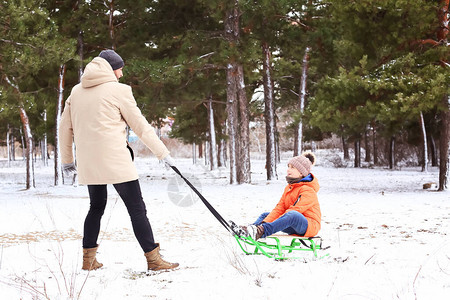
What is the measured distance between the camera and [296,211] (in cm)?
473

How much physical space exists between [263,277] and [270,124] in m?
15.9

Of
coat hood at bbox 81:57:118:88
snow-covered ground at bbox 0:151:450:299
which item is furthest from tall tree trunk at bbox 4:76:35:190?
coat hood at bbox 81:57:118:88

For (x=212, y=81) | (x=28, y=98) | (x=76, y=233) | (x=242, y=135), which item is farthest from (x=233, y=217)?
(x=212, y=81)

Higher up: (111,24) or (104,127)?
A: (111,24)

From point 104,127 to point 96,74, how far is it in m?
0.47

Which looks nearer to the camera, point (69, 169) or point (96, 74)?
point (96, 74)

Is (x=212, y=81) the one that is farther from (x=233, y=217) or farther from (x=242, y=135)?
(x=233, y=217)

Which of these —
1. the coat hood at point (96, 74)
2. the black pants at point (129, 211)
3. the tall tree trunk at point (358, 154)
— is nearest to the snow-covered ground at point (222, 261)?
the black pants at point (129, 211)

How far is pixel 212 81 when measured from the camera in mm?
21781

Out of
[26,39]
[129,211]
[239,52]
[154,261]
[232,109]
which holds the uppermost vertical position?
[26,39]

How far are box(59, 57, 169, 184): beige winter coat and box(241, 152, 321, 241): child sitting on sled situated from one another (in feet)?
4.17

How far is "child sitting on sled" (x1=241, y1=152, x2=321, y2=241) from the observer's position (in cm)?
461

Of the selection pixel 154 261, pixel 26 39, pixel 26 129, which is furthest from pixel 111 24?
pixel 154 261

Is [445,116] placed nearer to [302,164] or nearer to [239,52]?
[239,52]
